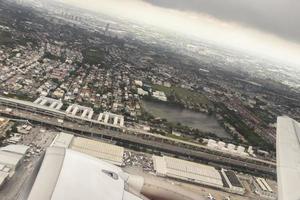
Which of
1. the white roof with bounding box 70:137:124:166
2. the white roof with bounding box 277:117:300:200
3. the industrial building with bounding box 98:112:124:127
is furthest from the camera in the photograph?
the industrial building with bounding box 98:112:124:127

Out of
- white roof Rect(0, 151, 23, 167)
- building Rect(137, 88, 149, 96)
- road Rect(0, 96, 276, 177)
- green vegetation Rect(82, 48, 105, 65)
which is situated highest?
white roof Rect(0, 151, 23, 167)

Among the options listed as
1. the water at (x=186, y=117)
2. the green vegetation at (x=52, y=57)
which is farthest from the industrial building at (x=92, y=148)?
the green vegetation at (x=52, y=57)

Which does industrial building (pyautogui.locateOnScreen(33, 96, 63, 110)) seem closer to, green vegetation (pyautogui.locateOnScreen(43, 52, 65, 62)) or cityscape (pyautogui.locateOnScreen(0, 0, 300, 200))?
cityscape (pyautogui.locateOnScreen(0, 0, 300, 200))

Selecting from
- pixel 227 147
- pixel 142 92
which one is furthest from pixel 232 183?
pixel 142 92

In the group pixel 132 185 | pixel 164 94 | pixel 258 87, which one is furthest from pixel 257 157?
pixel 258 87

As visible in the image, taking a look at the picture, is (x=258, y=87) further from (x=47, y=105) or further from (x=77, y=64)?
(x=47, y=105)

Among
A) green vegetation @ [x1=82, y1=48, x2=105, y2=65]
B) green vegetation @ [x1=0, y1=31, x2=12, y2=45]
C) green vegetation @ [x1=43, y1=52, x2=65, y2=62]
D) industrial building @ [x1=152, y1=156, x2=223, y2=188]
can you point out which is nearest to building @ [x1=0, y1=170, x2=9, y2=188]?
industrial building @ [x1=152, y1=156, x2=223, y2=188]
